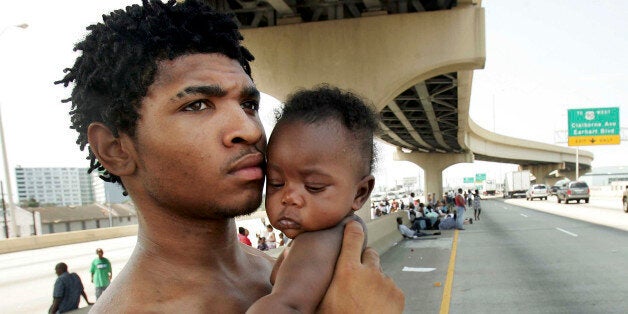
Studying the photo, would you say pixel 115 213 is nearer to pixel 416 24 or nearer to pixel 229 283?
pixel 416 24

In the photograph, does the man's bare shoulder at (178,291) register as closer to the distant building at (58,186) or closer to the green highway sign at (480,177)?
the green highway sign at (480,177)

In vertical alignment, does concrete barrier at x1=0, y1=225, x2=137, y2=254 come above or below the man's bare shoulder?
below

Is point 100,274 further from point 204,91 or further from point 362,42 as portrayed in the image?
point 204,91

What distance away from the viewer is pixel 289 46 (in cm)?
1571

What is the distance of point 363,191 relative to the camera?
1.90m

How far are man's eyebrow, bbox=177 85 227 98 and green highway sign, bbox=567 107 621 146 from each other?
4718 cm

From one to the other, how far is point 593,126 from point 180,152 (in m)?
48.3

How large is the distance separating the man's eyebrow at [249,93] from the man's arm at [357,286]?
543 millimetres

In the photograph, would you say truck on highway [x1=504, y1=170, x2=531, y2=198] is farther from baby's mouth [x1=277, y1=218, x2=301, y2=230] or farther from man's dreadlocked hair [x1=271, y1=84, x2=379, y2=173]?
baby's mouth [x1=277, y1=218, x2=301, y2=230]

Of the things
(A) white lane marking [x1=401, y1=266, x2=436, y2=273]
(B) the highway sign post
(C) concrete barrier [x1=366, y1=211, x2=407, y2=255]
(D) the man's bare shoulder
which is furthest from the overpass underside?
(B) the highway sign post

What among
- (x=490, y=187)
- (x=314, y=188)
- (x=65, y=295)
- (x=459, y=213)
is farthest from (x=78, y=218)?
(x=490, y=187)

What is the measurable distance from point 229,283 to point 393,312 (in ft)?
1.81

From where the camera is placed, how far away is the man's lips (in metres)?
1.46

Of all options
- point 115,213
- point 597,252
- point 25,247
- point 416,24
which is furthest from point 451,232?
point 115,213
